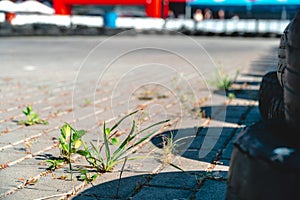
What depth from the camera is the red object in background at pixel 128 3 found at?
33781 mm

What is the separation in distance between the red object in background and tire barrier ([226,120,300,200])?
104 ft

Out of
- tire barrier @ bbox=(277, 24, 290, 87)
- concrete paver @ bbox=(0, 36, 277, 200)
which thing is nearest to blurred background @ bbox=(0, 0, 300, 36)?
concrete paver @ bbox=(0, 36, 277, 200)

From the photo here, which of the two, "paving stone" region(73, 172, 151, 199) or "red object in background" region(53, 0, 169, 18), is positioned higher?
"red object in background" region(53, 0, 169, 18)

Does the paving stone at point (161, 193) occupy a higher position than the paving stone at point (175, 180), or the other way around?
the paving stone at point (161, 193)

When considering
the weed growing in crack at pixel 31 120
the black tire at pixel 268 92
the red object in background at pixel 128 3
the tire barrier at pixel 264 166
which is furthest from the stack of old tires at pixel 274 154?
the red object in background at pixel 128 3

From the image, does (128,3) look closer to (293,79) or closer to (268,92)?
(268,92)

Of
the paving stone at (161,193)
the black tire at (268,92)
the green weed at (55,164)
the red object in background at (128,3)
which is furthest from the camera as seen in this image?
the red object in background at (128,3)

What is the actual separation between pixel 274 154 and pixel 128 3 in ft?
113

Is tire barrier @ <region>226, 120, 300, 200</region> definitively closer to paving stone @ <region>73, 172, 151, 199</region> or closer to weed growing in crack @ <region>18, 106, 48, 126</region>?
paving stone @ <region>73, 172, 151, 199</region>

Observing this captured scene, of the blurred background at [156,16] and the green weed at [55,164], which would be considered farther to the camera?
the blurred background at [156,16]

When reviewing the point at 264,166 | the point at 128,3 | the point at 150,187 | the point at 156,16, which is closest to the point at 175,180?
the point at 150,187

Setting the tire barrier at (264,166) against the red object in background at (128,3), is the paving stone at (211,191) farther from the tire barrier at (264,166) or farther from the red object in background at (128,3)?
the red object in background at (128,3)

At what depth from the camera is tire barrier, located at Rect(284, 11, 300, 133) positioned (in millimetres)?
1842

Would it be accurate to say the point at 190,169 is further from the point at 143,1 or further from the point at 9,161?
the point at 143,1
